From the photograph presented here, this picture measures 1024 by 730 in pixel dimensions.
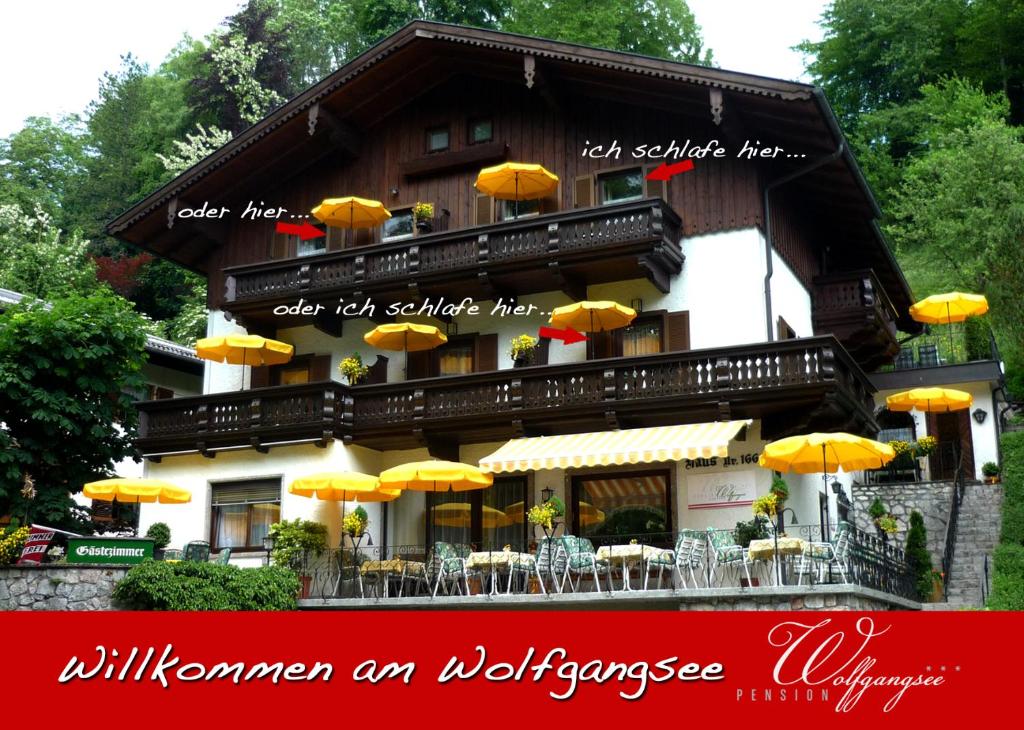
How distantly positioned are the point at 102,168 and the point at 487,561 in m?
38.6

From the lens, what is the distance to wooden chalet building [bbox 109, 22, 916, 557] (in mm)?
23188

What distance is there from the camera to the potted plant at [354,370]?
26.3 meters

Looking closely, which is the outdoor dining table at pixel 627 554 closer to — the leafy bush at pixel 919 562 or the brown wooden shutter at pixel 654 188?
the leafy bush at pixel 919 562

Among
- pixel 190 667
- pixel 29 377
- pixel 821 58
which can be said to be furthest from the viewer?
pixel 821 58

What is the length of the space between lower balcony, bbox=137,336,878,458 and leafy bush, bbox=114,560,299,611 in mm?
3898

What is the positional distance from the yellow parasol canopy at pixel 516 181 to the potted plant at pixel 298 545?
7619 millimetres

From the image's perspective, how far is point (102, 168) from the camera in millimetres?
53656

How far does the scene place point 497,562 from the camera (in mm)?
20984

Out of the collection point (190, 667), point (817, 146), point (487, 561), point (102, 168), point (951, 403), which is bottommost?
point (190, 667)

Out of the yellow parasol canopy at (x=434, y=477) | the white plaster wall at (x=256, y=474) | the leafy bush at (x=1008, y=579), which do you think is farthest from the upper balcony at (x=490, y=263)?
the leafy bush at (x=1008, y=579)

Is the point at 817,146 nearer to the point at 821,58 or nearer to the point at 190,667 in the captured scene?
the point at 190,667

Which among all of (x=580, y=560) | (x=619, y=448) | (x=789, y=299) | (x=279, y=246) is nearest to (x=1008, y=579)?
(x=619, y=448)

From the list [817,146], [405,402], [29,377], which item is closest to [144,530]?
A: [29,377]

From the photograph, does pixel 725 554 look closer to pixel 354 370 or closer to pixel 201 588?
pixel 201 588
